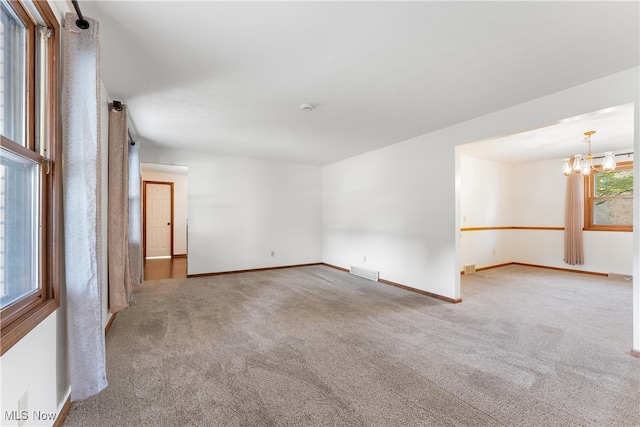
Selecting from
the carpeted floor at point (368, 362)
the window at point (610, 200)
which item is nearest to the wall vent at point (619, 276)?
the window at point (610, 200)

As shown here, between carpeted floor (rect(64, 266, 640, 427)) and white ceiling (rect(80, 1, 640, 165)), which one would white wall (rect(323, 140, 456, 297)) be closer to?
carpeted floor (rect(64, 266, 640, 427))

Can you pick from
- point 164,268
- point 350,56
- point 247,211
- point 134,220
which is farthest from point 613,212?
point 164,268

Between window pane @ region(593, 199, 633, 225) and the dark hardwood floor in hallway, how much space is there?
8063 mm

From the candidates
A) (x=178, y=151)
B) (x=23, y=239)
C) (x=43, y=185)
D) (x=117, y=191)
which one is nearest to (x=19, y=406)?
(x=23, y=239)

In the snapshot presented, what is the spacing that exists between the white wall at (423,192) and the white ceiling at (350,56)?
0.58 ft

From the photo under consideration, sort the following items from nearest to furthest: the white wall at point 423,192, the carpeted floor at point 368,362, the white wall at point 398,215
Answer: the carpeted floor at point 368,362 < the white wall at point 423,192 < the white wall at point 398,215

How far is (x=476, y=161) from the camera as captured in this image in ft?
19.2

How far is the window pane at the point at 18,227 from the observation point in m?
1.17

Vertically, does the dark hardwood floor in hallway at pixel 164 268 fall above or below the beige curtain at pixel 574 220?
below

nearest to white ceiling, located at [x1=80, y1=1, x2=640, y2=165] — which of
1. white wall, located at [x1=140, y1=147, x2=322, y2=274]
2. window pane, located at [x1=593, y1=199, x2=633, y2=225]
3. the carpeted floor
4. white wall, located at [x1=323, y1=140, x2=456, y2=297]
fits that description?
white wall, located at [x1=323, y1=140, x2=456, y2=297]

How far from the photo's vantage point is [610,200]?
17.5ft

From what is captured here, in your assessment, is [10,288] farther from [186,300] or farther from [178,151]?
[178,151]

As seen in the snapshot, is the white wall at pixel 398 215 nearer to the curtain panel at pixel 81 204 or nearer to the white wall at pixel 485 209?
the white wall at pixel 485 209

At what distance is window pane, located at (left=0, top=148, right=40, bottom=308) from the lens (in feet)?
3.84
